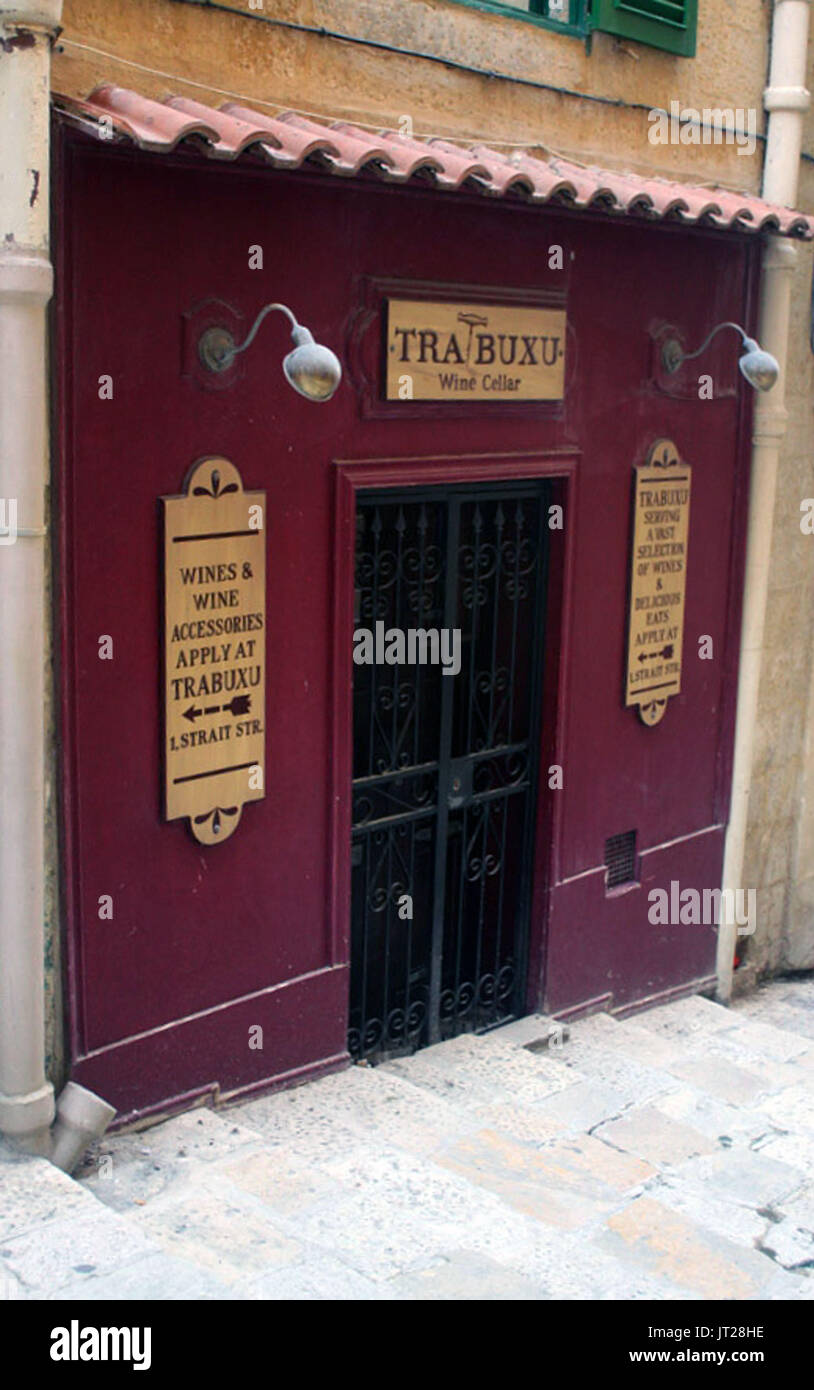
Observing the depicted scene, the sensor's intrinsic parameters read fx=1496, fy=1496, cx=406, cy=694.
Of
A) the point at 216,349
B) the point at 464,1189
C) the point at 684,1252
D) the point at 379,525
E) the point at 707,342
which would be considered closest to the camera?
the point at 684,1252

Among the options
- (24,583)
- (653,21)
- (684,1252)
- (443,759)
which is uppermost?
(653,21)

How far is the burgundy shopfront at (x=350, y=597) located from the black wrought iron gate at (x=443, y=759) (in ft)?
0.06

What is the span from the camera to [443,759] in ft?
20.3

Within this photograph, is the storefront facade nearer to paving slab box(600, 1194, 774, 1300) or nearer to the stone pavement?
the stone pavement

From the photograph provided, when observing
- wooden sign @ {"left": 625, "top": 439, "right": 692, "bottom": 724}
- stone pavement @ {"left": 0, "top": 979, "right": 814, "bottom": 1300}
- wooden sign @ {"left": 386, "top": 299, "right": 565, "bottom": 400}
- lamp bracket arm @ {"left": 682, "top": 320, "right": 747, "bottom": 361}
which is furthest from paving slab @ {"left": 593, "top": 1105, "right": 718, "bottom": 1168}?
lamp bracket arm @ {"left": 682, "top": 320, "right": 747, "bottom": 361}

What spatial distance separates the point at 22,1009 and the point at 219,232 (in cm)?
254

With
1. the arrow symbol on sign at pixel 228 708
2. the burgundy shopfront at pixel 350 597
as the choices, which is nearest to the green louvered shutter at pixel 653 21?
the burgundy shopfront at pixel 350 597

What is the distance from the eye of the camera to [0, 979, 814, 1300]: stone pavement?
13.1 ft

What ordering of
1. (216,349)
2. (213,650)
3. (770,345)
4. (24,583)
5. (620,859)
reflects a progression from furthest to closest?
(770,345), (620,859), (213,650), (216,349), (24,583)

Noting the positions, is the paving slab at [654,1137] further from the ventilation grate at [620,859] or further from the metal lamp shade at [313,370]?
the metal lamp shade at [313,370]

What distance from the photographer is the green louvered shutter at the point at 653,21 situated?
20.6 feet

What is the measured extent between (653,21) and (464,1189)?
194 inches

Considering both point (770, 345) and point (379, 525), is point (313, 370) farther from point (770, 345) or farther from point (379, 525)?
point (770, 345)

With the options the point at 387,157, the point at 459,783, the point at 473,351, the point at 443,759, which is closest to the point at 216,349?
the point at 387,157
